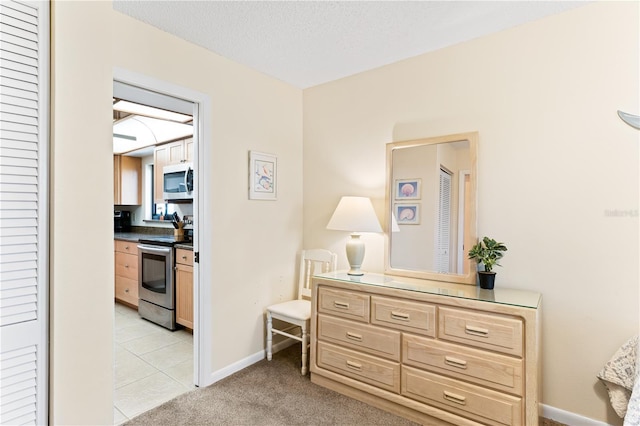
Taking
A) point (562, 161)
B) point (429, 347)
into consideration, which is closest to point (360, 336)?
point (429, 347)

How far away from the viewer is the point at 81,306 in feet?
4.39

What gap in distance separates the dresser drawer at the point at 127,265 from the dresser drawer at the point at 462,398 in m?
3.50

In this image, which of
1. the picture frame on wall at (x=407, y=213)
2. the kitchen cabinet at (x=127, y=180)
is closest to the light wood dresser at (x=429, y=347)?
the picture frame on wall at (x=407, y=213)

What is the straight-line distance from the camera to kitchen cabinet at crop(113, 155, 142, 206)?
5086mm

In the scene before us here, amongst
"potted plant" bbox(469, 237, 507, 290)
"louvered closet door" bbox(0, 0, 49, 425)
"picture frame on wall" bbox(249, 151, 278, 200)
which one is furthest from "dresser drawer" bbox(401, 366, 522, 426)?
"louvered closet door" bbox(0, 0, 49, 425)

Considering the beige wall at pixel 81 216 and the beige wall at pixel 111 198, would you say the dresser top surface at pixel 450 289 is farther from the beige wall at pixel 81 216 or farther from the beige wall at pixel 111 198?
the beige wall at pixel 81 216

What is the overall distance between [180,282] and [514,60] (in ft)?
11.3

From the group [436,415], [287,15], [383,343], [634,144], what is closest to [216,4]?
[287,15]

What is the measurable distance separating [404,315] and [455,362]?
1.24ft

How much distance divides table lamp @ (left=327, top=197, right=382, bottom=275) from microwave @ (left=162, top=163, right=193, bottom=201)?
2.04 meters

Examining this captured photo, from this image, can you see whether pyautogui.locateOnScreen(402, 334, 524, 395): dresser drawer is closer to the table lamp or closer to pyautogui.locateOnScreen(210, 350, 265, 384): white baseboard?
the table lamp

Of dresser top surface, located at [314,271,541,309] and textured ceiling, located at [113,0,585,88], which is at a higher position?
textured ceiling, located at [113,0,585,88]

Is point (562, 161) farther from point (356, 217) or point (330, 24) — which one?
point (330, 24)

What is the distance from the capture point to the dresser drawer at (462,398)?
179 cm
